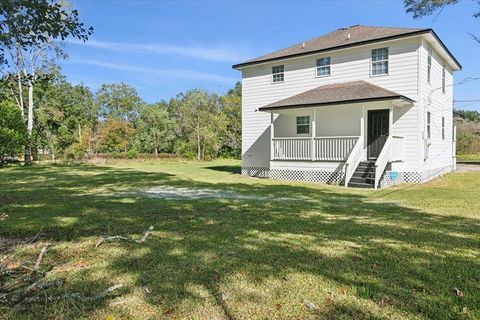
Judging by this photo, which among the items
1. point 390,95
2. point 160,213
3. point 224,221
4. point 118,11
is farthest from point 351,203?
point 118,11

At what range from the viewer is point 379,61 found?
1487 centimetres

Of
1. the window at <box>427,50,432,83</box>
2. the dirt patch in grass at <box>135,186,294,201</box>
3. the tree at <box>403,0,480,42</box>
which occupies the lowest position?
the dirt patch in grass at <box>135,186,294,201</box>

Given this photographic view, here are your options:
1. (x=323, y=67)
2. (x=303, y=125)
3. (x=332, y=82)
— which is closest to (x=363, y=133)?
(x=332, y=82)

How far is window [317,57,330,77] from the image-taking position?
53.7ft

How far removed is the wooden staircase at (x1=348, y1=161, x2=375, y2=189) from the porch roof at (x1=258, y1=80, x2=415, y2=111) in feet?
8.43

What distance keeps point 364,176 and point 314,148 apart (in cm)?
252

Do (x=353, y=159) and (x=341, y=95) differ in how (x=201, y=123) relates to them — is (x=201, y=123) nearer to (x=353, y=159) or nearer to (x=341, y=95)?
(x=341, y=95)

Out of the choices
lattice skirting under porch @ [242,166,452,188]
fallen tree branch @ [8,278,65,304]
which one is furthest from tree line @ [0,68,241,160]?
fallen tree branch @ [8,278,65,304]

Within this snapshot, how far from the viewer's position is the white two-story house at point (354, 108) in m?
13.7

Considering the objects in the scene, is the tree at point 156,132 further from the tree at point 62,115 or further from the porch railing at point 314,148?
the porch railing at point 314,148

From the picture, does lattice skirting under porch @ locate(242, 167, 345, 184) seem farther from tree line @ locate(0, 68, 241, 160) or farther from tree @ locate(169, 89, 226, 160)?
tree line @ locate(0, 68, 241, 160)

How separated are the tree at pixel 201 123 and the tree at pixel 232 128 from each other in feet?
3.43

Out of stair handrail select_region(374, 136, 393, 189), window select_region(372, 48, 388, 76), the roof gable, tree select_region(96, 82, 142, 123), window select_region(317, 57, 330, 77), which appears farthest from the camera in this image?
tree select_region(96, 82, 142, 123)

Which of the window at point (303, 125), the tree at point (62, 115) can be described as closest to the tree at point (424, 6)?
the window at point (303, 125)
